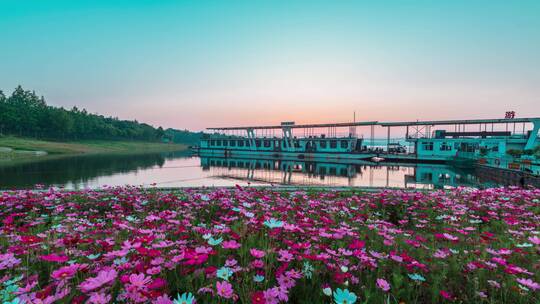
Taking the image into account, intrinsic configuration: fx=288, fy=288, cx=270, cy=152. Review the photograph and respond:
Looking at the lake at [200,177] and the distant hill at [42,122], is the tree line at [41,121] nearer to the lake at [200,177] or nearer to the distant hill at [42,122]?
the distant hill at [42,122]

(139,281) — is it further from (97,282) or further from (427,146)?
(427,146)

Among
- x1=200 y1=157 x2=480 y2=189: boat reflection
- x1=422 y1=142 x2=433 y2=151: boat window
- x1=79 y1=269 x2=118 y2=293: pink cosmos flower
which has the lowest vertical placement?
x1=200 y1=157 x2=480 y2=189: boat reflection

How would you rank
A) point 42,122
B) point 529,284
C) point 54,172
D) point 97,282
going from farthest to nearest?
1. point 42,122
2. point 54,172
3. point 529,284
4. point 97,282

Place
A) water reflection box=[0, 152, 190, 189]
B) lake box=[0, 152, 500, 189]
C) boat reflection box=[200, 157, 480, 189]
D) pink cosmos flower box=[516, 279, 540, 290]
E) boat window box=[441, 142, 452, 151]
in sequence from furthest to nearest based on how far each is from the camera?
boat window box=[441, 142, 452, 151] < boat reflection box=[200, 157, 480, 189] < lake box=[0, 152, 500, 189] < water reflection box=[0, 152, 190, 189] < pink cosmos flower box=[516, 279, 540, 290]

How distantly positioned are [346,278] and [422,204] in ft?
14.5

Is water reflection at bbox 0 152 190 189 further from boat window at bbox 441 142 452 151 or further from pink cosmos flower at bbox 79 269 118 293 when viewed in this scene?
boat window at bbox 441 142 452 151

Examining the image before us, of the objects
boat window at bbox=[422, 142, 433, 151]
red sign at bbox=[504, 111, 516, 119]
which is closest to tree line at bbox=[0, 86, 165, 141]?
boat window at bbox=[422, 142, 433, 151]

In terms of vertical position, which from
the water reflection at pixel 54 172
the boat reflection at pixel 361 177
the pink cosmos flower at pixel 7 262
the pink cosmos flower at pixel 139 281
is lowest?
the boat reflection at pixel 361 177

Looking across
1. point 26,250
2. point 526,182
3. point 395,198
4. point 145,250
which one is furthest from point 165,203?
point 526,182

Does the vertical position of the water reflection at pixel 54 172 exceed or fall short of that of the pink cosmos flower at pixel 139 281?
it falls short

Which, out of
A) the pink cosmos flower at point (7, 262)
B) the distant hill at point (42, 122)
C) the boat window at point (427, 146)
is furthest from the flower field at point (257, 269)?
the distant hill at point (42, 122)

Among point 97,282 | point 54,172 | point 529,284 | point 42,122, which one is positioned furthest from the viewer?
A: point 42,122

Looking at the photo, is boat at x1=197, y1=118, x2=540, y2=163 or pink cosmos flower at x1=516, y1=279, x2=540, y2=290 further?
boat at x1=197, y1=118, x2=540, y2=163

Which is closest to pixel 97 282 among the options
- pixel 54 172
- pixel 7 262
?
pixel 7 262
